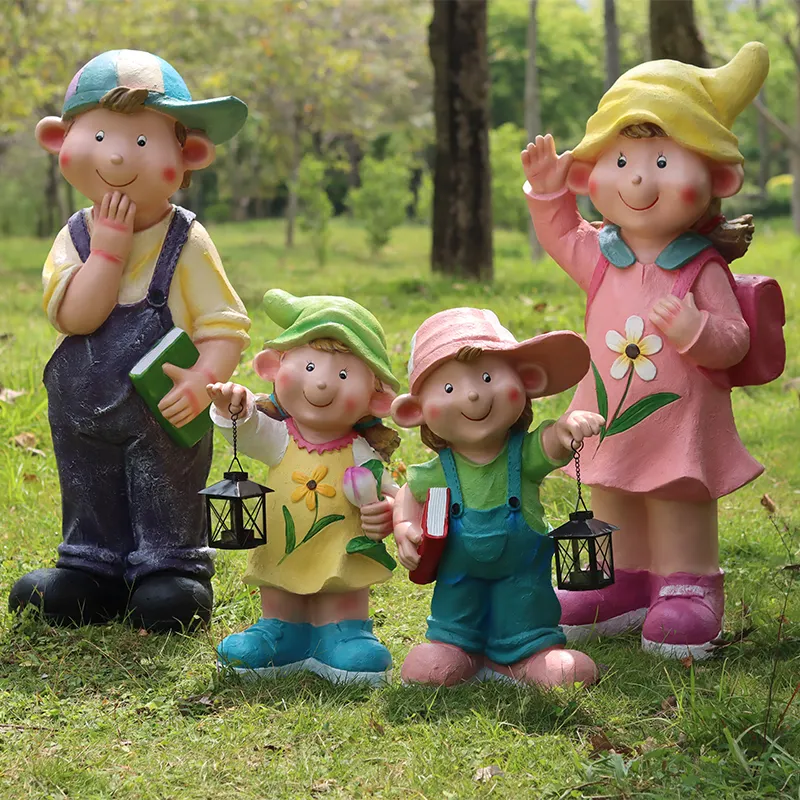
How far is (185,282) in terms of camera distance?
4.17 meters

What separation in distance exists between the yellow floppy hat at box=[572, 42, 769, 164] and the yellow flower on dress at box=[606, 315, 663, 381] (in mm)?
597

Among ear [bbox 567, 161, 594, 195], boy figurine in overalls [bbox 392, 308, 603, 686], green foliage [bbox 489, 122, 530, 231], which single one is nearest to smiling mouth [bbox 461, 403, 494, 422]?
boy figurine in overalls [bbox 392, 308, 603, 686]

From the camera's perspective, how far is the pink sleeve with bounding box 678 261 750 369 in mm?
Answer: 3914

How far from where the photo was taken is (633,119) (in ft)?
13.0

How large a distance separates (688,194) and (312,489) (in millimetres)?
1519

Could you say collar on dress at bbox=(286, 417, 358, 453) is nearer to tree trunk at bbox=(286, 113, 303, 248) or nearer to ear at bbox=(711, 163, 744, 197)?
ear at bbox=(711, 163, 744, 197)

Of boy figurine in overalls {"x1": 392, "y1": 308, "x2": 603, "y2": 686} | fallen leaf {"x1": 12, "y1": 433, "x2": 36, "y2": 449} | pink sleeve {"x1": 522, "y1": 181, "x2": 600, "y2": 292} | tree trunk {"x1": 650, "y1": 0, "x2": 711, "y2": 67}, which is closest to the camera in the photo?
boy figurine in overalls {"x1": 392, "y1": 308, "x2": 603, "y2": 686}

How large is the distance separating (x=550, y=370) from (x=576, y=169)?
910 mm

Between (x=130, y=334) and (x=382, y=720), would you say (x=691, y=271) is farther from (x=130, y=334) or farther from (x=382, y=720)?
(x=130, y=334)

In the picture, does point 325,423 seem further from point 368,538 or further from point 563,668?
point 563,668

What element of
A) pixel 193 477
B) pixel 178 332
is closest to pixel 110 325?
pixel 178 332

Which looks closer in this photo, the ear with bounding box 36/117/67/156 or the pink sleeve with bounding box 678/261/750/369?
the pink sleeve with bounding box 678/261/750/369

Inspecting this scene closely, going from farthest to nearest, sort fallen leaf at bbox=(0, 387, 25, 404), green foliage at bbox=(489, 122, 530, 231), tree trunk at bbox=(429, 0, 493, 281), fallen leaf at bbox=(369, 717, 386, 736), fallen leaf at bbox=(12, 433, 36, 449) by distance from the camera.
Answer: green foliage at bbox=(489, 122, 530, 231) → tree trunk at bbox=(429, 0, 493, 281) → fallen leaf at bbox=(0, 387, 25, 404) → fallen leaf at bbox=(12, 433, 36, 449) → fallen leaf at bbox=(369, 717, 386, 736)

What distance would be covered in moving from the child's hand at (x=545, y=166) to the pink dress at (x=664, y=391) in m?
0.35
